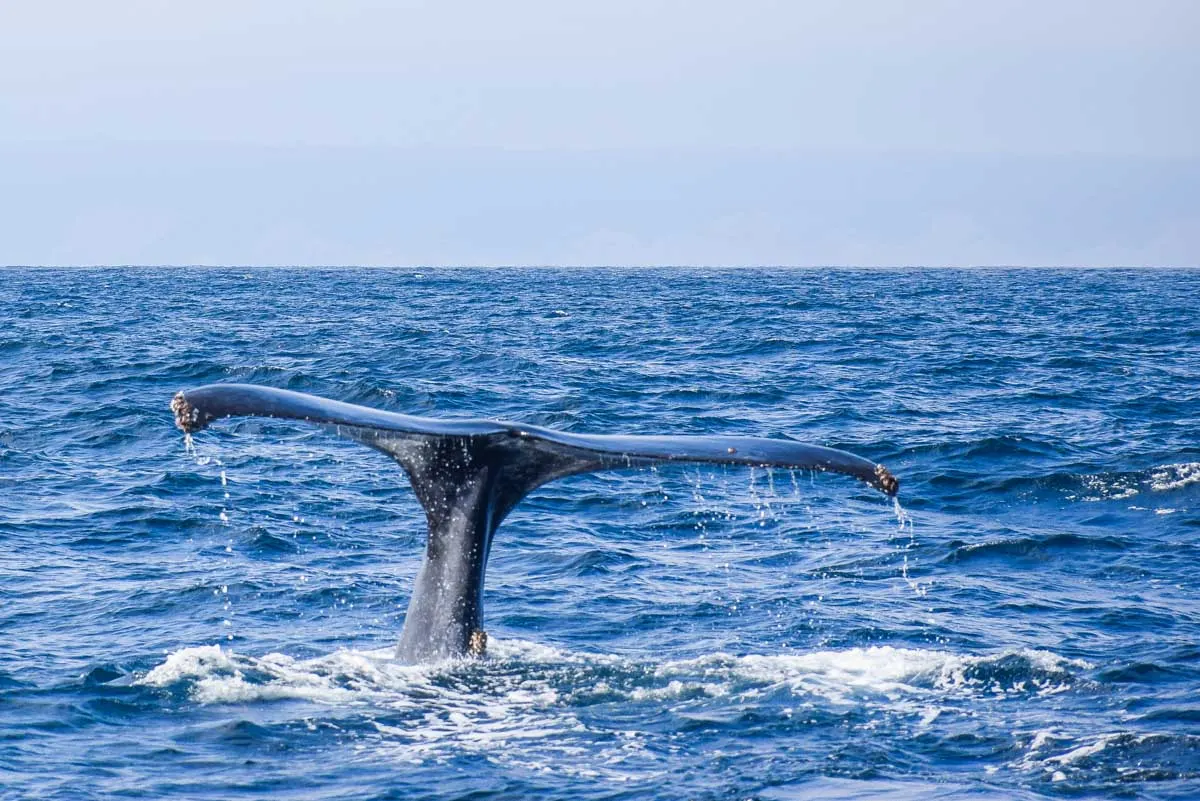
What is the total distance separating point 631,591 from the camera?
15.2 m

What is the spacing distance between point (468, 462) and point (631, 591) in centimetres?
522

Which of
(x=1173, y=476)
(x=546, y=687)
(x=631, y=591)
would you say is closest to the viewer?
(x=546, y=687)

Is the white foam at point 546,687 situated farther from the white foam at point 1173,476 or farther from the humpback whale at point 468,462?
the white foam at point 1173,476

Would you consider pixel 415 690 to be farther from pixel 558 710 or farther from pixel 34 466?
pixel 34 466

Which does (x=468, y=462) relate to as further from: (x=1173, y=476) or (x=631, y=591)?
(x=1173, y=476)

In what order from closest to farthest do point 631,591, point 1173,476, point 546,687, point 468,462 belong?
point 468,462 < point 546,687 < point 631,591 < point 1173,476

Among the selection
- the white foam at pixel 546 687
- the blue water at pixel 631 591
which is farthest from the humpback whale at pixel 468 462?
the blue water at pixel 631 591

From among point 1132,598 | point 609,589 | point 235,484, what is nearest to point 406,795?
point 609,589

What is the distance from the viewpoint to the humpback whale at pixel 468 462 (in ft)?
30.1

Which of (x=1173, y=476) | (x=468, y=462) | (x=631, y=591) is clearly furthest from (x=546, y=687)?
(x=1173, y=476)

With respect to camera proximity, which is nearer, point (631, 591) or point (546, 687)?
point (546, 687)

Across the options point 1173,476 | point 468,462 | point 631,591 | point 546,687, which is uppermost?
point 468,462

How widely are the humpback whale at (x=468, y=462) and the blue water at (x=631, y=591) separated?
1.81ft

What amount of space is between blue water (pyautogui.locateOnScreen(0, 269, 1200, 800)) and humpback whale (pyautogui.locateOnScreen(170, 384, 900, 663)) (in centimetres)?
55
